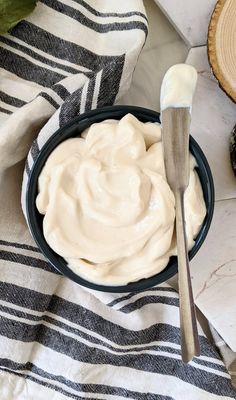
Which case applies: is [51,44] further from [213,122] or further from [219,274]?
[219,274]

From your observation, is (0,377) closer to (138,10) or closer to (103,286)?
(103,286)

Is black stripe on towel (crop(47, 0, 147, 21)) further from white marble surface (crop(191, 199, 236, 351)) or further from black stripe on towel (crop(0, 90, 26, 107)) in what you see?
white marble surface (crop(191, 199, 236, 351))

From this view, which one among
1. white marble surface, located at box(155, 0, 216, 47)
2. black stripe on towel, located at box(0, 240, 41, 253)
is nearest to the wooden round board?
white marble surface, located at box(155, 0, 216, 47)

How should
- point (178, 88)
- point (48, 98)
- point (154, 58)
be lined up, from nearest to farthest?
point (178, 88) → point (48, 98) → point (154, 58)

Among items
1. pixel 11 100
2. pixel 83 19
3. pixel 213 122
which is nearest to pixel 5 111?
pixel 11 100

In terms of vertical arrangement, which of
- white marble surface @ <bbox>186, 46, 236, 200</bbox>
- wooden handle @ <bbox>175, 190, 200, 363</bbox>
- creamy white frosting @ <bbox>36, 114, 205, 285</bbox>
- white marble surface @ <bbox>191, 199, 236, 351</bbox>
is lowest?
white marble surface @ <bbox>191, 199, 236, 351</bbox>

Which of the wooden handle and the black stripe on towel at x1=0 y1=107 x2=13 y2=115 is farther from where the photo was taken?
the black stripe on towel at x1=0 y1=107 x2=13 y2=115
